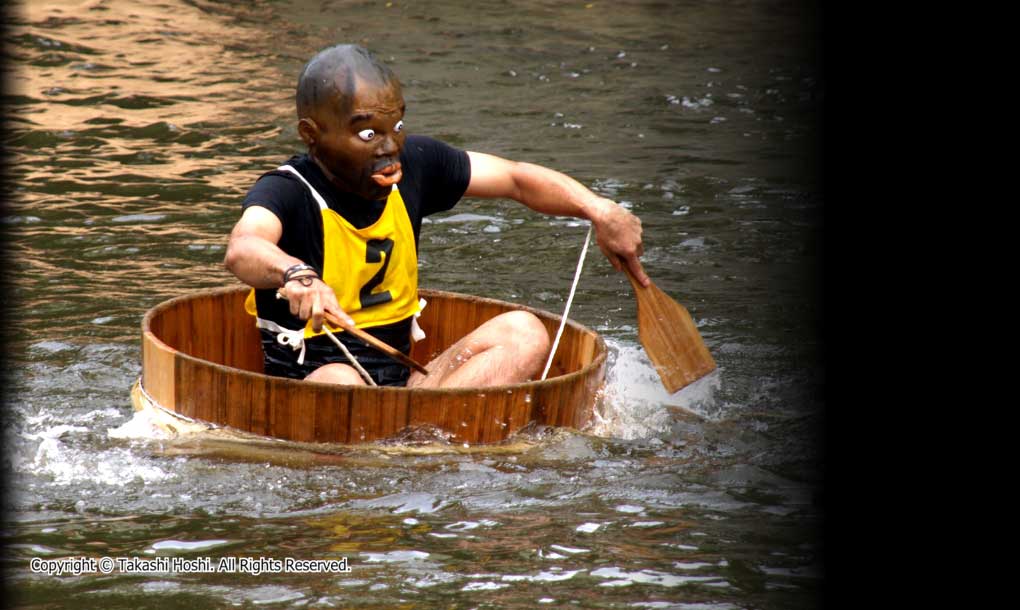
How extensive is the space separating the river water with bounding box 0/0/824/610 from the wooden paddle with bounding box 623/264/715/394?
20cm

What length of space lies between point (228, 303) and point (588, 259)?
111 inches

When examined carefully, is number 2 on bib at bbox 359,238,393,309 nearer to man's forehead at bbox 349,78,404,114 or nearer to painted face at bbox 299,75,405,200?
painted face at bbox 299,75,405,200

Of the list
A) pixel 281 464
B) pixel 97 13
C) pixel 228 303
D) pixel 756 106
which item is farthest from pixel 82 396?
pixel 97 13

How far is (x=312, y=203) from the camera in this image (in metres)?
4.60

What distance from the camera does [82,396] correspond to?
211 inches

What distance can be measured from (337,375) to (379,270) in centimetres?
45

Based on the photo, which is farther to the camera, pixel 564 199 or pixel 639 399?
pixel 639 399

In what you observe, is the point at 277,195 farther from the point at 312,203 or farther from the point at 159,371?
the point at 159,371

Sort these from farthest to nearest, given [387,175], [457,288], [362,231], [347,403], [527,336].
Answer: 1. [457,288]
2. [527,336]
3. [362,231]
4. [387,175]
5. [347,403]

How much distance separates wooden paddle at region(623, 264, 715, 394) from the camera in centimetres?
499

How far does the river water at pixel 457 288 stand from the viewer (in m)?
3.83

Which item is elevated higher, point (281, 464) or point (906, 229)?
point (906, 229)

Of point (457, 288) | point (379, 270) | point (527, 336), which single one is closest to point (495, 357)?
point (527, 336)

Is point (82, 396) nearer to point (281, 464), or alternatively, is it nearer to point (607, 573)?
point (281, 464)
